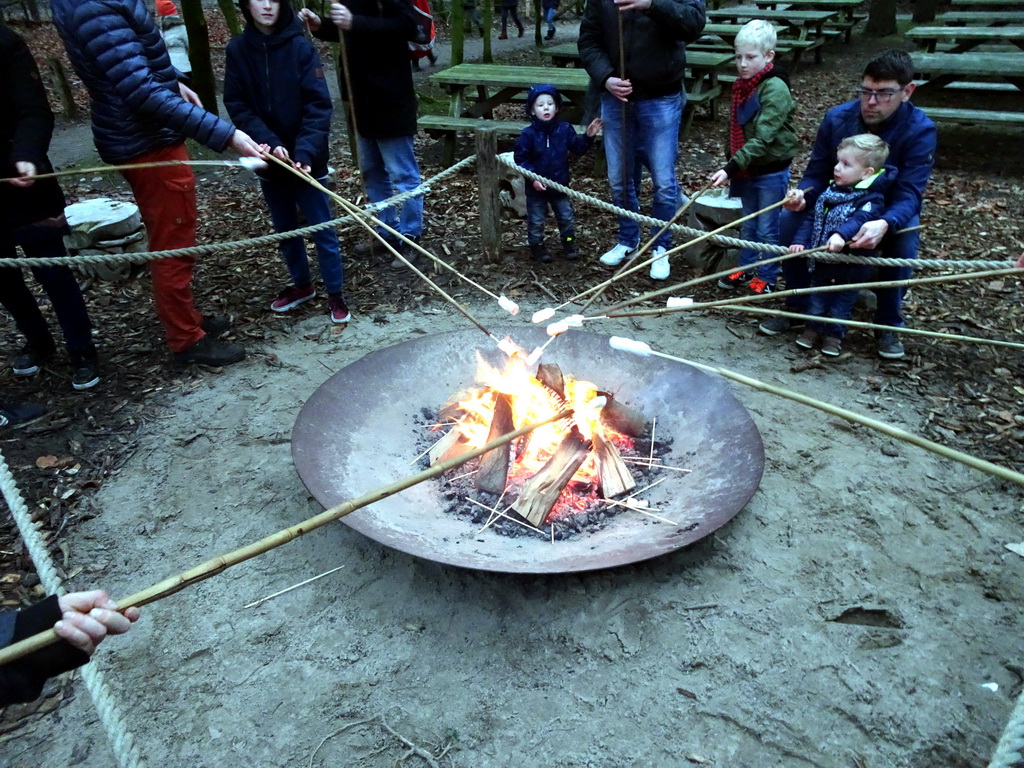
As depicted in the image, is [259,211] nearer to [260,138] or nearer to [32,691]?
[260,138]

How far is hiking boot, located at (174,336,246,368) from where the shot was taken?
15.4 ft

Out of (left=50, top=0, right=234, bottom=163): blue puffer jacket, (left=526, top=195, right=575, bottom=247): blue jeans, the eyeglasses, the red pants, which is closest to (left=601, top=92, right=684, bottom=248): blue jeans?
(left=526, top=195, right=575, bottom=247): blue jeans

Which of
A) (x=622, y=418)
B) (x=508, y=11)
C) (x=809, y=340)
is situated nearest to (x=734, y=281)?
(x=809, y=340)

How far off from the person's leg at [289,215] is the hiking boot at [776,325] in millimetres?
3282

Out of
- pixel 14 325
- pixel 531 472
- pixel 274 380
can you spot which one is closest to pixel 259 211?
pixel 14 325

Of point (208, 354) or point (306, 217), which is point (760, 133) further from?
point (208, 354)

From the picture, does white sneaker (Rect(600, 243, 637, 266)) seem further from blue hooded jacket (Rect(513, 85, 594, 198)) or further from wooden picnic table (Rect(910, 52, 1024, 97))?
wooden picnic table (Rect(910, 52, 1024, 97))

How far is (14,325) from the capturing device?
17.2 feet

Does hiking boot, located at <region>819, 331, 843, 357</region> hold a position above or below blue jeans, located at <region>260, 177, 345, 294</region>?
below

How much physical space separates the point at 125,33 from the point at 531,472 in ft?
10.3

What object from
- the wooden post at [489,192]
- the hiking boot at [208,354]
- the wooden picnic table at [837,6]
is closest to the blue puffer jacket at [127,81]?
the hiking boot at [208,354]

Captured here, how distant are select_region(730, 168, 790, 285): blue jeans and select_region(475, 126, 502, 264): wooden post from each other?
1.83 m

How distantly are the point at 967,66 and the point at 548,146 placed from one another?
18.5 feet

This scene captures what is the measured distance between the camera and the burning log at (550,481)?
10.4ft
